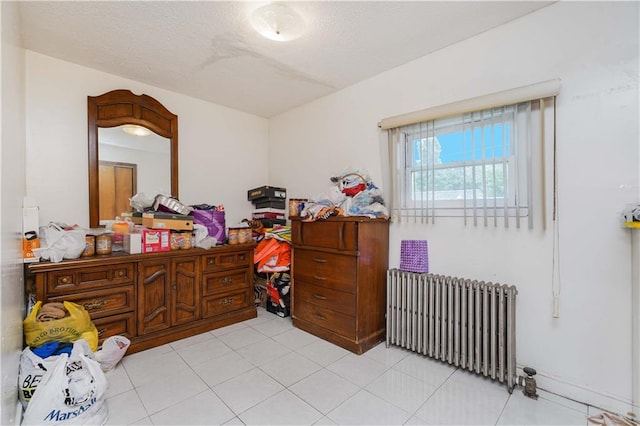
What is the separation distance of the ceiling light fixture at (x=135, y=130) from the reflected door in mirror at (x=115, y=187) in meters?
0.33

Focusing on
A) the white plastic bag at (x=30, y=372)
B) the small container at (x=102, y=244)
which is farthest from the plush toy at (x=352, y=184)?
the white plastic bag at (x=30, y=372)

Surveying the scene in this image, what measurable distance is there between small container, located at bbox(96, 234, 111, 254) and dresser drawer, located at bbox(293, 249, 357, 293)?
5.16ft

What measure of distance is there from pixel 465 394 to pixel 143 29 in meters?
3.32

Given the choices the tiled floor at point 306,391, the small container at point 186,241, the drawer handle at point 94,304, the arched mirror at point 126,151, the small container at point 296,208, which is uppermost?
the arched mirror at point 126,151

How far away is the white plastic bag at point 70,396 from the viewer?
4.54ft

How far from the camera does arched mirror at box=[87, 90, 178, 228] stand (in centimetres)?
262

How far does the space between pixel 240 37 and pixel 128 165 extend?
169cm

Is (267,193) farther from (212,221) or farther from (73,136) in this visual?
(73,136)

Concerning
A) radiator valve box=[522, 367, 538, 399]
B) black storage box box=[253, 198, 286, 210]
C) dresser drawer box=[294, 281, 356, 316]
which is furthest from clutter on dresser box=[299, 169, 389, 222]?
radiator valve box=[522, 367, 538, 399]

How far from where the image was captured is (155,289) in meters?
2.41

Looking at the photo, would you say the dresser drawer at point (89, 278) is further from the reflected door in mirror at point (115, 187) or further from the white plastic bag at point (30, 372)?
the reflected door in mirror at point (115, 187)

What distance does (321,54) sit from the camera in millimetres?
2373

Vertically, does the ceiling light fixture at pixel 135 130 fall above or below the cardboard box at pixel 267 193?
above

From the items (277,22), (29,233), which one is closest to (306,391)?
(29,233)
